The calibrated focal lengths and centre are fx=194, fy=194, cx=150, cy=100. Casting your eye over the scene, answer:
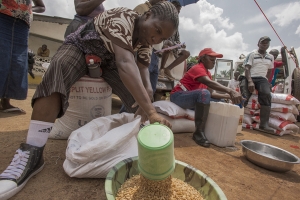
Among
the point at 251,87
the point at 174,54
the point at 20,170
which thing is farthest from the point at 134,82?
the point at 251,87

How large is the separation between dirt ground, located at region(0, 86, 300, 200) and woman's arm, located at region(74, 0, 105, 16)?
→ 3.98ft

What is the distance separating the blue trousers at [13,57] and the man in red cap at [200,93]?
68.9 inches

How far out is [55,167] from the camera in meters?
1.27

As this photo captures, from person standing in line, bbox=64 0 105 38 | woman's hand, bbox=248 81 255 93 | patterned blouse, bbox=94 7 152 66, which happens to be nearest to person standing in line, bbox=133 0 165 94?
person standing in line, bbox=64 0 105 38

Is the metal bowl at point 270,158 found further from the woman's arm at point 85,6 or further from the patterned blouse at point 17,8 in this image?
the patterned blouse at point 17,8

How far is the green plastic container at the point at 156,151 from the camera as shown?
0.79 m

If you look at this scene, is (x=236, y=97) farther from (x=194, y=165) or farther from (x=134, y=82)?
(x=134, y=82)

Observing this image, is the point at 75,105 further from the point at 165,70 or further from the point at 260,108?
the point at 260,108

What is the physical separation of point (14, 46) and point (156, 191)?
194 cm

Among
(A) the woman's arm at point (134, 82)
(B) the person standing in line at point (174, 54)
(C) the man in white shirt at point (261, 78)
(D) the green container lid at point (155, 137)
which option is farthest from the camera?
(C) the man in white shirt at point (261, 78)

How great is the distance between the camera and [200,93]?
7.26 feet

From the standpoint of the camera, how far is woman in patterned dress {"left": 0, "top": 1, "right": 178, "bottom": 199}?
1.06 m

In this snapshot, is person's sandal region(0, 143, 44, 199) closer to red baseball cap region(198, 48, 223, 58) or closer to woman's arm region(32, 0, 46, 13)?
woman's arm region(32, 0, 46, 13)

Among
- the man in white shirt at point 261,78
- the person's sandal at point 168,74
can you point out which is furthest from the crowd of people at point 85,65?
the man in white shirt at point 261,78
